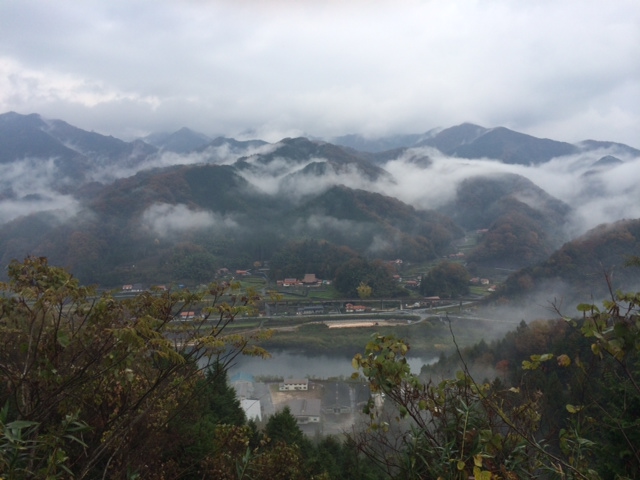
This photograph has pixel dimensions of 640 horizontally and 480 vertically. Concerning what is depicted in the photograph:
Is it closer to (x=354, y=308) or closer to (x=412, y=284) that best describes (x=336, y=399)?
(x=354, y=308)

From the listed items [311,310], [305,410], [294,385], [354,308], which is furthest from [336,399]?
[354,308]

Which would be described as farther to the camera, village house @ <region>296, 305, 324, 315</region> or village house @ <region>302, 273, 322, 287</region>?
village house @ <region>302, 273, 322, 287</region>

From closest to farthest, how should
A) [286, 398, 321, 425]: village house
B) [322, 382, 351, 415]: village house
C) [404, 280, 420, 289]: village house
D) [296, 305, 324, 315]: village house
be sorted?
1. [286, 398, 321, 425]: village house
2. [322, 382, 351, 415]: village house
3. [296, 305, 324, 315]: village house
4. [404, 280, 420, 289]: village house

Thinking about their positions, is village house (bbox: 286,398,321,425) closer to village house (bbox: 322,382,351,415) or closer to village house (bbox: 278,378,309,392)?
village house (bbox: 322,382,351,415)

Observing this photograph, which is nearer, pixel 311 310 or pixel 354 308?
pixel 311 310

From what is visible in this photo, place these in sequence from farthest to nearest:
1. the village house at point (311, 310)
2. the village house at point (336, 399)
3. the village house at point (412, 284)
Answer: the village house at point (412, 284)
the village house at point (311, 310)
the village house at point (336, 399)

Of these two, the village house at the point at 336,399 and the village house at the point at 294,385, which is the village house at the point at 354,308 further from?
the village house at the point at 294,385

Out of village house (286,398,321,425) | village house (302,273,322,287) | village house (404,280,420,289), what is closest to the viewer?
village house (286,398,321,425)

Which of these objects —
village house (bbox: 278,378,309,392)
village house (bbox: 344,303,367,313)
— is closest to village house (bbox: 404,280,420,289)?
village house (bbox: 344,303,367,313)

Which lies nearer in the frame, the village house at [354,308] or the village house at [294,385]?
the village house at [294,385]

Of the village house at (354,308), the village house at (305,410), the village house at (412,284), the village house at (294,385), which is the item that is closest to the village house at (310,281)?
the village house at (354,308)

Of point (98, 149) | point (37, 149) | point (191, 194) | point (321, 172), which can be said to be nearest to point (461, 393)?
point (191, 194)
